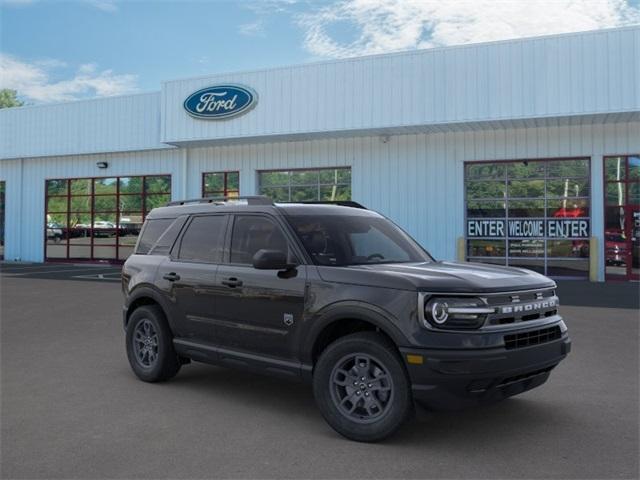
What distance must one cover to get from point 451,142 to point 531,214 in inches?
128

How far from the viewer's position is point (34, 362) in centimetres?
731

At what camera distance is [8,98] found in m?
76.6

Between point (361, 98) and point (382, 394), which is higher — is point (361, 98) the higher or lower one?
the higher one

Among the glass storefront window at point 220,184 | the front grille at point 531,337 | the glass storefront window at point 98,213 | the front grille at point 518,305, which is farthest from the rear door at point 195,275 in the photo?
the glass storefront window at point 98,213

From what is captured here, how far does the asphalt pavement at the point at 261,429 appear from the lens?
13.4 ft

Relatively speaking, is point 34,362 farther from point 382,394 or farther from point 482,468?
point 482,468

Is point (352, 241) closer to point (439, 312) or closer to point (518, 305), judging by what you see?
point (439, 312)

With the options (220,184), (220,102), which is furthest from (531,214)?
(220,184)

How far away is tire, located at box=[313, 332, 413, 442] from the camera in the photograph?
4359 millimetres

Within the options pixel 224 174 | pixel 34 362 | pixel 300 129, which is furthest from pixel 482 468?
pixel 224 174

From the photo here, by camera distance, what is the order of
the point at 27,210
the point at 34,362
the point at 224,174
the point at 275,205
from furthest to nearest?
the point at 27,210, the point at 224,174, the point at 34,362, the point at 275,205

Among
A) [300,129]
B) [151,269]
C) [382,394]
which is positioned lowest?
[382,394]

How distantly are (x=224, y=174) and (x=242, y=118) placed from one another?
9.51 feet

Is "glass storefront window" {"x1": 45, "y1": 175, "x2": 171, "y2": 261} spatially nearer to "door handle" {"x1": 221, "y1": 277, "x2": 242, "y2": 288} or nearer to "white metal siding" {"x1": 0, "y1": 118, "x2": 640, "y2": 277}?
"white metal siding" {"x1": 0, "y1": 118, "x2": 640, "y2": 277}
